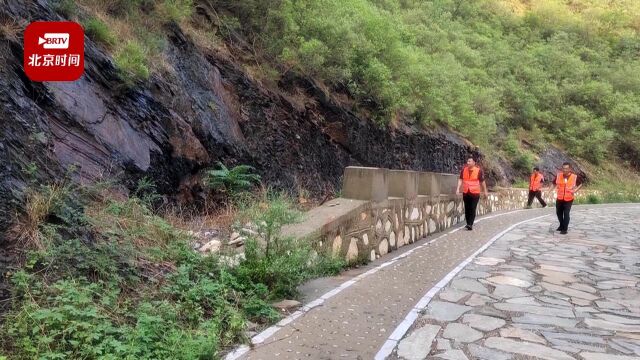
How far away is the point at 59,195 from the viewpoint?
15.8 feet

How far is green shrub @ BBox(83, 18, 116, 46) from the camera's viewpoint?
7809 mm

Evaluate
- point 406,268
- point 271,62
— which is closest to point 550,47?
point 271,62

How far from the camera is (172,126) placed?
851 cm

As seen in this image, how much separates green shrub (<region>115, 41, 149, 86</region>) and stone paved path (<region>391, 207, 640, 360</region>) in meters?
5.61

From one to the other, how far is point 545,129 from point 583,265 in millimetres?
25342

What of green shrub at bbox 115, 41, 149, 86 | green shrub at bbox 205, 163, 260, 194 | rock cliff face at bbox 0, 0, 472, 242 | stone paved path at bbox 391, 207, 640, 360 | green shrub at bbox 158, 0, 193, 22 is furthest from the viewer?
green shrub at bbox 158, 0, 193, 22

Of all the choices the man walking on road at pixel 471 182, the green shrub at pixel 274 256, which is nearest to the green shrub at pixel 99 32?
the green shrub at pixel 274 256

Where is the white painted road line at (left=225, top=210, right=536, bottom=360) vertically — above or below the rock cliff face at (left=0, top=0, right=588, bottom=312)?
below

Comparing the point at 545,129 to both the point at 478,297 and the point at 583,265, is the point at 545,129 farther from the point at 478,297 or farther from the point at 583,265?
the point at 478,297

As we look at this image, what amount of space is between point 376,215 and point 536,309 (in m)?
3.34

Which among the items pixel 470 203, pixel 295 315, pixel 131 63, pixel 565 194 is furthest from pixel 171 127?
pixel 565 194

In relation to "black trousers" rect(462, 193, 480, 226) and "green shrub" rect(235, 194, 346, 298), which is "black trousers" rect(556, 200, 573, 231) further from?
"green shrub" rect(235, 194, 346, 298)

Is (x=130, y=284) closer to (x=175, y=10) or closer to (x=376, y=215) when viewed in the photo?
(x=376, y=215)

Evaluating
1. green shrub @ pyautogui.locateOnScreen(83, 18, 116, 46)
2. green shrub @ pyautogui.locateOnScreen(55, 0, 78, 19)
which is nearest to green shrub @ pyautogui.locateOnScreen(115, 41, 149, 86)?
green shrub @ pyautogui.locateOnScreen(83, 18, 116, 46)
